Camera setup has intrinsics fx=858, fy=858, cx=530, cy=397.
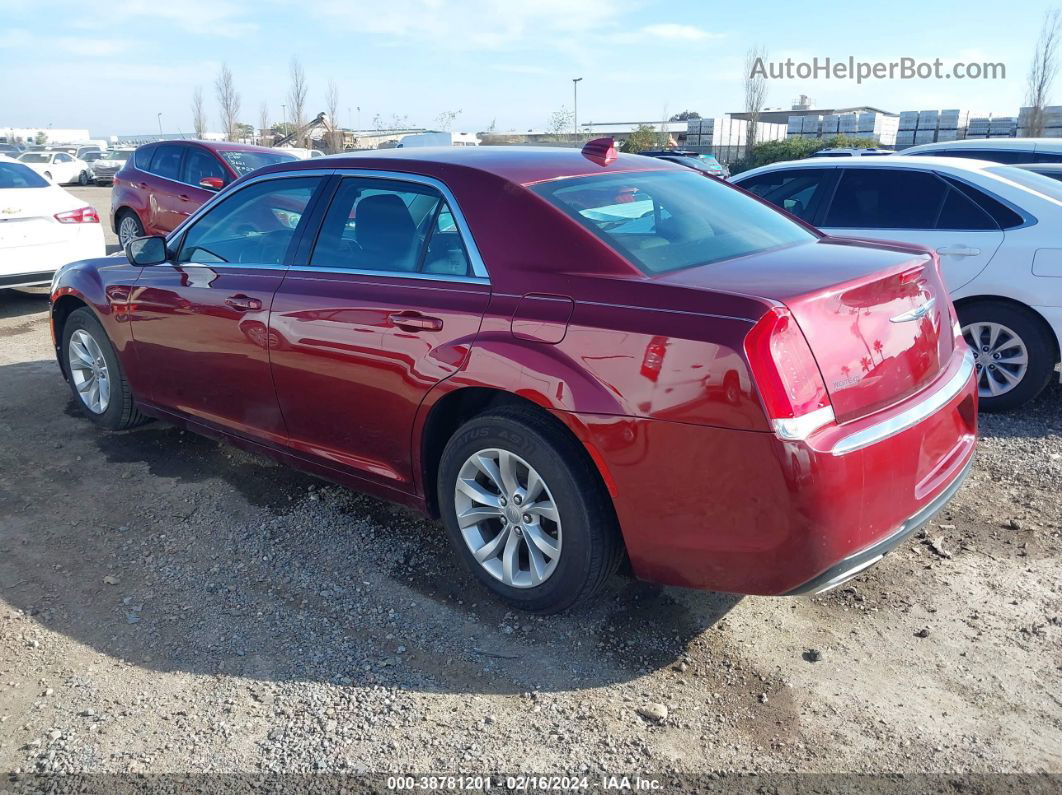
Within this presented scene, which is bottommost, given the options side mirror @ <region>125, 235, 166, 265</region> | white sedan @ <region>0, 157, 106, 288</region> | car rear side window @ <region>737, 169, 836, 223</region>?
white sedan @ <region>0, 157, 106, 288</region>

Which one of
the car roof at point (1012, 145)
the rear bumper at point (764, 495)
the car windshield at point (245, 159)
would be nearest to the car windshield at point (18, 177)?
the car windshield at point (245, 159)

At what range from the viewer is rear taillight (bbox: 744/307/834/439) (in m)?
2.52

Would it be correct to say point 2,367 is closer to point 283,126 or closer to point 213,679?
point 213,679

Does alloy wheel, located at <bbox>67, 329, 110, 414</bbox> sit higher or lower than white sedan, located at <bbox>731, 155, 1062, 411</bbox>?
lower

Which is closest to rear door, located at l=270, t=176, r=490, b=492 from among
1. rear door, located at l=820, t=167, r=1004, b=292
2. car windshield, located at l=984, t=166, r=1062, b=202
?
rear door, located at l=820, t=167, r=1004, b=292

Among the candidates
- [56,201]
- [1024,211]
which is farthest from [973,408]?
[56,201]

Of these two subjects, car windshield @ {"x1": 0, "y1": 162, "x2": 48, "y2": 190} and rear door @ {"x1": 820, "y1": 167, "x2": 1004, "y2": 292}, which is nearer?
rear door @ {"x1": 820, "y1": 167, "x2": 1004, "y2": 292}

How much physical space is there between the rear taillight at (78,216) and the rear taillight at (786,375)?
8.32 meters

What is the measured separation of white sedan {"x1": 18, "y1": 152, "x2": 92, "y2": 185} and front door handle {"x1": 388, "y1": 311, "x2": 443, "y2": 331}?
109 feet

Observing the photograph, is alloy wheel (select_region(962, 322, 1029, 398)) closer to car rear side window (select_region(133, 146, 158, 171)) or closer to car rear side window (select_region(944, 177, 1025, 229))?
car rear side window (select_region(944, 177, 1025, 229))

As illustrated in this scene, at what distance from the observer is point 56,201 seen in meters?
8.78

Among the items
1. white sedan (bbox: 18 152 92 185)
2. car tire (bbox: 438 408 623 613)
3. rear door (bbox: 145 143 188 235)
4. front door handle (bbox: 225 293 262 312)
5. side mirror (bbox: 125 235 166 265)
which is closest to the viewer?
car tire (bbox: 438 408 623 613)

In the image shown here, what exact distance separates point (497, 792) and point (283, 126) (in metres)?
58.3

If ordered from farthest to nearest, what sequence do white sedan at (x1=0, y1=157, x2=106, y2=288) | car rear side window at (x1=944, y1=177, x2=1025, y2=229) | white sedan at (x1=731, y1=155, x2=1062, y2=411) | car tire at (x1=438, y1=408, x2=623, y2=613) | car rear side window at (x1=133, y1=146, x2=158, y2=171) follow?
car rear side window at (x1=133, y1=146, x2=158, y2=171) → white sedan at (x1=0, y1=157, x2=106, y2=288) → car rear side window at (x1=944, y1=177, x2=1025, y2=229) → white sedan at (x1=731, y1=155, x2=1062, y2=411) → car tire at (x1=438, y1=408, x2=623, y2=613)
